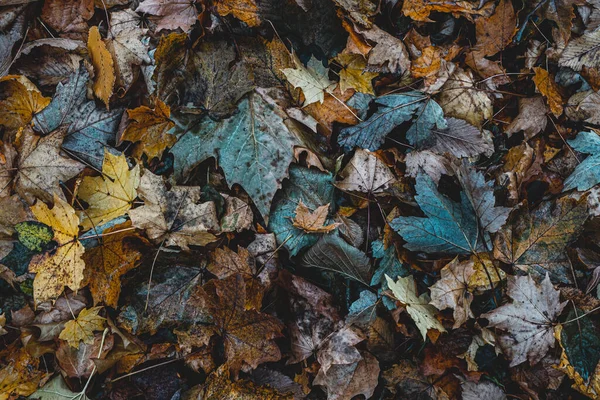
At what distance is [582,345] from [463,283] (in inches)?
22.5

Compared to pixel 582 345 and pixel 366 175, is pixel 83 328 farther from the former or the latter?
pixel 582 345

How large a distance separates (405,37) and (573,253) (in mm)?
1315

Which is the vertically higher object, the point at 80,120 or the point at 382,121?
the point at 382,121

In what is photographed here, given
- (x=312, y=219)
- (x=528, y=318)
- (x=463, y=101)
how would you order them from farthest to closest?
(x=463, y=101) < (x=312, y=219) < (x=528, y=318)

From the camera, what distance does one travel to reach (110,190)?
1980 mm

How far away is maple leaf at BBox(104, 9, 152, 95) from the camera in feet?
6.87

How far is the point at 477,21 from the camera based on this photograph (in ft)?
6.97

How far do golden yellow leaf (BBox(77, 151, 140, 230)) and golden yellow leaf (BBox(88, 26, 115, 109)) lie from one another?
1.11 feet

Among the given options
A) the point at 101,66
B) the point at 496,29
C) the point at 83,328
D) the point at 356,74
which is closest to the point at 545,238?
the point at 496,29

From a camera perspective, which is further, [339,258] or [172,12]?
[172,12]

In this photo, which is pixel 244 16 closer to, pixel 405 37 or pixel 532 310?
pixel 405 37

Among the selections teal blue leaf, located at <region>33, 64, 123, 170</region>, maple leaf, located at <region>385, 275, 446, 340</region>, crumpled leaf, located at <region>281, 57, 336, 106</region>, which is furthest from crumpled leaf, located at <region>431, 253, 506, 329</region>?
teal blue leaf, located at <region>33, 64, 123, 170</region>

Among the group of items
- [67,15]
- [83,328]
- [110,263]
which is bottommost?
[83,328]

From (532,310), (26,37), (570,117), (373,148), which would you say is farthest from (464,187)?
(26,37)
